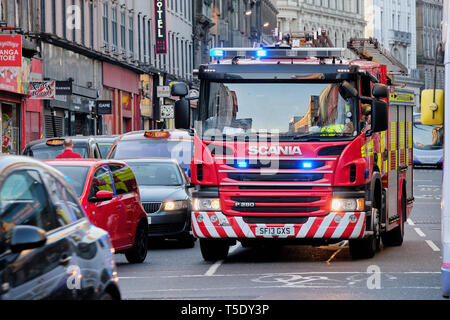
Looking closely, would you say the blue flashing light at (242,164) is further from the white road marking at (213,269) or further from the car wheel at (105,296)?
the car wheel at (105,296)

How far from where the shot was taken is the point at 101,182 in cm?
1616

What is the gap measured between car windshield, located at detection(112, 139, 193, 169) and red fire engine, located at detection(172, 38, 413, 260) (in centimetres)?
828

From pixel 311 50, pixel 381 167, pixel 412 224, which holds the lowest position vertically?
pixel 412 224

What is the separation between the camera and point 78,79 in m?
43.4

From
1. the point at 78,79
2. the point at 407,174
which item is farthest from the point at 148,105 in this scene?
the point at 407,174

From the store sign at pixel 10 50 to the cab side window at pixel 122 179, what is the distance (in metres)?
15.5

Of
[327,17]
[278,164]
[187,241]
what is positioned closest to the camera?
[278,164]

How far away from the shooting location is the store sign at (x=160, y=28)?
189 ft

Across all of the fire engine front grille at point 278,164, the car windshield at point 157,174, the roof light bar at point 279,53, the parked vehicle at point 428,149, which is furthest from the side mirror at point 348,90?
the parked vehicle at point 428,149

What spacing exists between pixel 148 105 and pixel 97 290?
51.8 meters

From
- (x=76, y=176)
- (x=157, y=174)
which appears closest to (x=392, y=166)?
(x=157, y=174)

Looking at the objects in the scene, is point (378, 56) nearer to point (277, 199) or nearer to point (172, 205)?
point (172, 205)

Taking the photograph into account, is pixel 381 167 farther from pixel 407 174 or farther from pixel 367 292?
pixel 367 292

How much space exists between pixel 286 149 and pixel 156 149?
987cm
